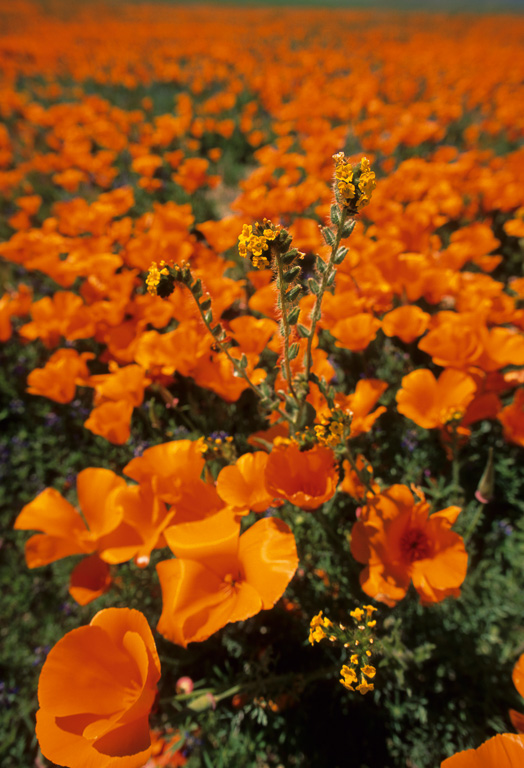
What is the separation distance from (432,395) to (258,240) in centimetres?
106

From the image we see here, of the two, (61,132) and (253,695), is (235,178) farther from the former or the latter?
(253,695)

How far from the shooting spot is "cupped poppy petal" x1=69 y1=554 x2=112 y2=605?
143 cm

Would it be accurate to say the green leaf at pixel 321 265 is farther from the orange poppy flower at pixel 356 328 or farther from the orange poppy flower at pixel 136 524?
the orange poppy flower at pixel 136 524

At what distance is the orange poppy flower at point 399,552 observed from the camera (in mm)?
1220

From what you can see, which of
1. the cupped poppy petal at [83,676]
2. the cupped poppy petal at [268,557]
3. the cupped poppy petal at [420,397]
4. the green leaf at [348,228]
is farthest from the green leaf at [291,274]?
the cupped poppy petal at [83,676]

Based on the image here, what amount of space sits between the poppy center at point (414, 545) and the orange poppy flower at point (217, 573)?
43 cm

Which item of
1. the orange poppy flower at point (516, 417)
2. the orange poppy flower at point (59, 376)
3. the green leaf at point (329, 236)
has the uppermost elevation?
the green leaf at point (329, 236)

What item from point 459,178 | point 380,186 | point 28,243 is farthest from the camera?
point 459,178

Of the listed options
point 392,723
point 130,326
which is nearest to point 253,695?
point 392,723

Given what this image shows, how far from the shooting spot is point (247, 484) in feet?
4.24

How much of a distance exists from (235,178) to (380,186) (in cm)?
256

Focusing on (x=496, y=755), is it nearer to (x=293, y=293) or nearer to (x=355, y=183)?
(x=293, y=293)

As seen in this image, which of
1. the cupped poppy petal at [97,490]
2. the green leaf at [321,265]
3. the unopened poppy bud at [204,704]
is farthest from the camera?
the cupped poppy petal at [97,490]

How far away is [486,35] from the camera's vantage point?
13656 millimetres
